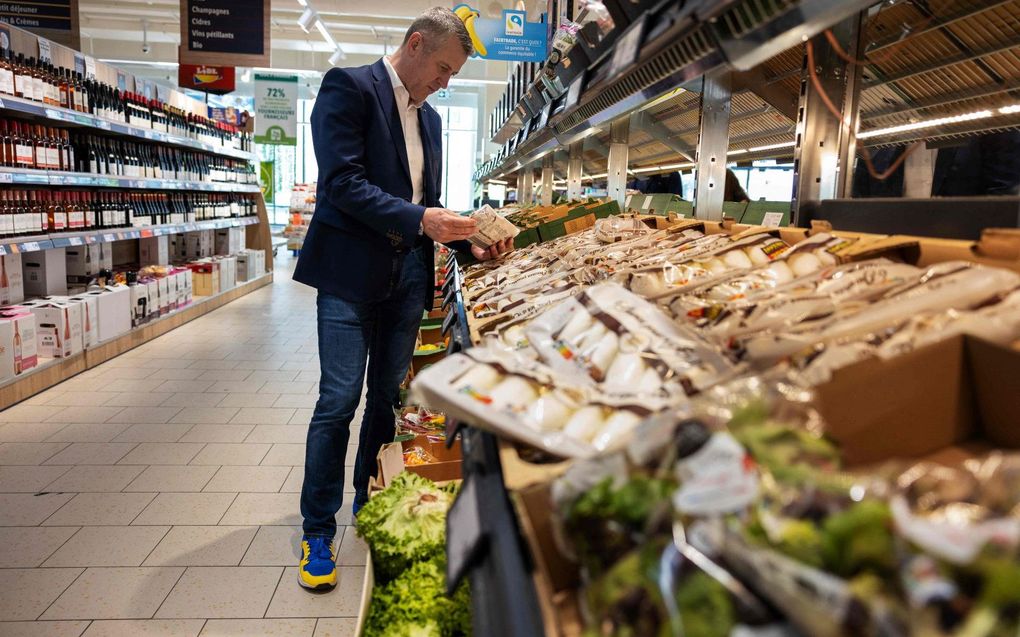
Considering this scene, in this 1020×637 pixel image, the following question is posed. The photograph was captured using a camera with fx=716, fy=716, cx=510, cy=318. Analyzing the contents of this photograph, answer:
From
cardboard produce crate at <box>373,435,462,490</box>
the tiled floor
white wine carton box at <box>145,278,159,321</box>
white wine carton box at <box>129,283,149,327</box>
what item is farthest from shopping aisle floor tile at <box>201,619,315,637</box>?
white wine carton box at <box>145,278,159,321</box>

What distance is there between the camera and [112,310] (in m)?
5.15

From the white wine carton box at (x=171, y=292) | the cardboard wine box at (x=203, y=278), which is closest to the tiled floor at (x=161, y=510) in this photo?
the white wine carton box at (x=171, y=292)

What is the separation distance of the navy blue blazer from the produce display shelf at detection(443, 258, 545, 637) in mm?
1181

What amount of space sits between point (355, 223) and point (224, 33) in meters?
5.62

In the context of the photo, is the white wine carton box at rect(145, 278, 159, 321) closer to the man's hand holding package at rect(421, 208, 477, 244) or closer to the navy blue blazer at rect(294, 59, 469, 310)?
the navy blue blazer at rect(294, 59, 469, 310)

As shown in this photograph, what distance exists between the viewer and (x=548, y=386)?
1.15 meters

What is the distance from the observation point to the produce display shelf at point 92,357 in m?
4.03

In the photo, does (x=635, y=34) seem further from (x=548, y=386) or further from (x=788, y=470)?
(x=788, y=470)

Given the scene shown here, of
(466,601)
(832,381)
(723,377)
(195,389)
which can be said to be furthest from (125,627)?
(195,389)

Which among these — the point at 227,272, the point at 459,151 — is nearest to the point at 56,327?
the point at 227,272

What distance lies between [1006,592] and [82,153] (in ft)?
19.5

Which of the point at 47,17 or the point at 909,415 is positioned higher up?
the point at 47,17

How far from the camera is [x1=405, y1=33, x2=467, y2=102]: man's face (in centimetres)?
232

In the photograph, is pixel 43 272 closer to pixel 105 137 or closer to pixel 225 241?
pixel 105 137
